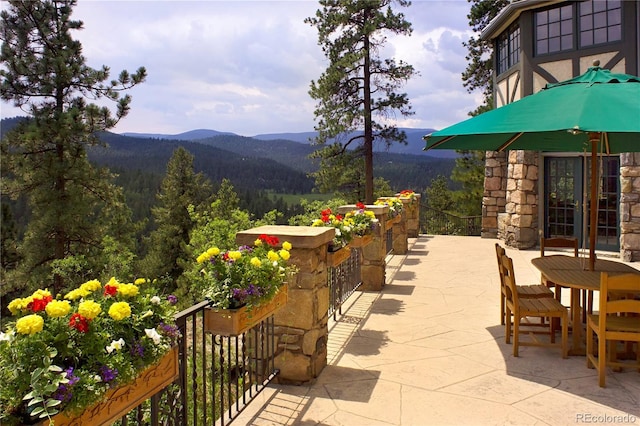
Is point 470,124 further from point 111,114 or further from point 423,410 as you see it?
point 111,114

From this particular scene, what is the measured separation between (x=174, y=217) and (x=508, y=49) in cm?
2188

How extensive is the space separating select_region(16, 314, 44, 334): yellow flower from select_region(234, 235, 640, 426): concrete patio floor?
5.68ft

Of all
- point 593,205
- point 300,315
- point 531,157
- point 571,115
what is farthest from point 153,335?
point 531,157

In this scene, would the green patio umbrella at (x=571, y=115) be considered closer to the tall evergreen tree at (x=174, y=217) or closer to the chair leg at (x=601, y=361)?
the chair leg at (x=601, y=361)

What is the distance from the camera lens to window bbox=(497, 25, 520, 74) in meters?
10.3

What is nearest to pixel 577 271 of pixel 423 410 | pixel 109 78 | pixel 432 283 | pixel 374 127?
pixel 423 410

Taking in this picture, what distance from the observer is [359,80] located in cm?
1453

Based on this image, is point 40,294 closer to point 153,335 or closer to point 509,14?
point 153,335

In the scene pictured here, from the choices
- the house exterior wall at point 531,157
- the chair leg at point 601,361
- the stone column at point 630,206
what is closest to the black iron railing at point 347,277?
the chair leg at point 601,361

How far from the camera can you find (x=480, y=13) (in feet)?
52.4

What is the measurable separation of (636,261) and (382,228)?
17.3 ft

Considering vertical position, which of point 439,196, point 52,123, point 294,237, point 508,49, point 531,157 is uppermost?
point 508,49

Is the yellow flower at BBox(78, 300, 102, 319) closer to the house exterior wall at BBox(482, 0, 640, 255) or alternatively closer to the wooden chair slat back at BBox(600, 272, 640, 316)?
the wooden chair slat back at BBox(600, 272, 640, 316)

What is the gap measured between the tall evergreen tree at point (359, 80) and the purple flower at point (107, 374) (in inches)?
508
